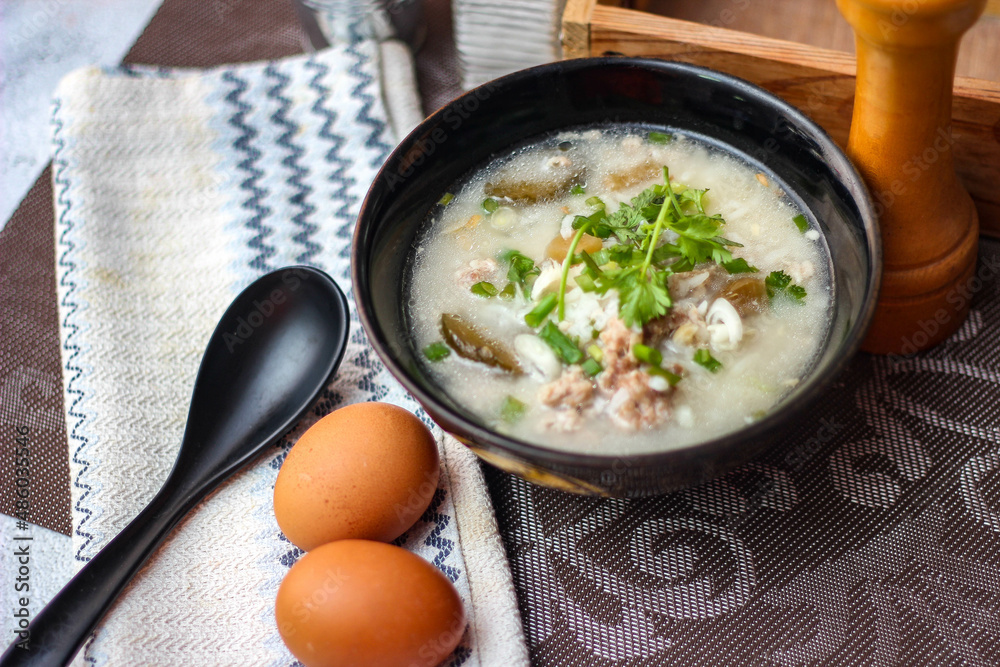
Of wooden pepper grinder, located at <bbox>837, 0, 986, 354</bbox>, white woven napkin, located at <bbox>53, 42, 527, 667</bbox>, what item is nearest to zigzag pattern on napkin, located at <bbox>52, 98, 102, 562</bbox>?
white woven napkin, located at <bbox>53, 42, 527, 667</bbox>

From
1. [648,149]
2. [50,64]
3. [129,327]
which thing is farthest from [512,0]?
[50,64]

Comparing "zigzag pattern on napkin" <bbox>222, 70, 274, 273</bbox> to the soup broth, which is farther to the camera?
"zigzag pattern on napkin" <bbox>222, 70, 274, 273</bbox>

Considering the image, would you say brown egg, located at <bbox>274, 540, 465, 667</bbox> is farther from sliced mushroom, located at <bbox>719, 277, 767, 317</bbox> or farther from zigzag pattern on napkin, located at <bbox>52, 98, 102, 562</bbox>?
sliced mushroom, located at <bbox>719, 277, 767, 317</bbox>

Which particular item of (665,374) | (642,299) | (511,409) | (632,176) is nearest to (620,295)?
(642,299)

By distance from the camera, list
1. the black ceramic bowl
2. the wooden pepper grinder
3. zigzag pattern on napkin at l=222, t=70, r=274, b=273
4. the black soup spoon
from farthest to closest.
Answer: zigzag pattern on napkin at l=222, t=70, r=274, b=273 < the black soup spoon < the wooden pepper grinder < the black ceramic bowl

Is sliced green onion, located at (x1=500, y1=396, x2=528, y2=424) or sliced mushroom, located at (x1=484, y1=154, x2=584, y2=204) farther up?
sliced mushroom, located at (x1=484, y1=154, x2=584, y2=204)

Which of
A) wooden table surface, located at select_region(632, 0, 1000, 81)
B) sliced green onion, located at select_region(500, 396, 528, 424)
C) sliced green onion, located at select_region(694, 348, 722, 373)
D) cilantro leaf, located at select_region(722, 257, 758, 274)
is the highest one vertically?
wooden table surface, located at select_region(632, 0, 1000, 81)
